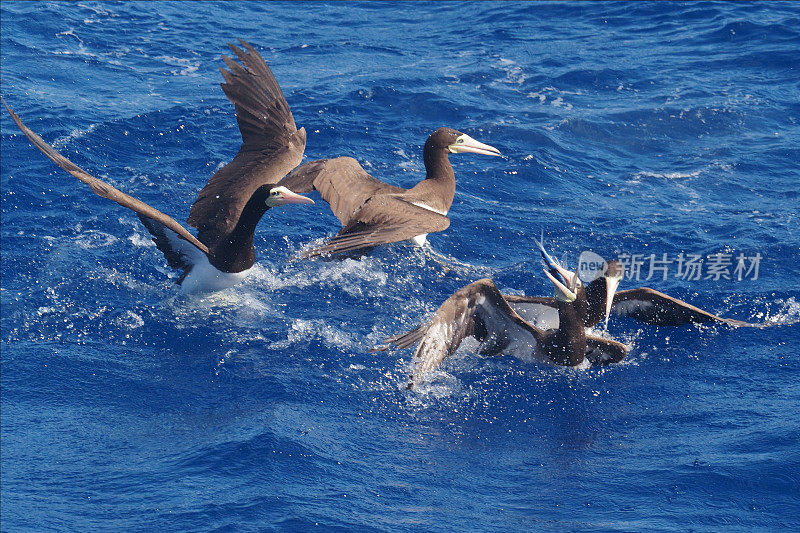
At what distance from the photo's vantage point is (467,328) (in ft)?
33.0

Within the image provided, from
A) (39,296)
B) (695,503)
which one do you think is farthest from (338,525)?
(39,296)

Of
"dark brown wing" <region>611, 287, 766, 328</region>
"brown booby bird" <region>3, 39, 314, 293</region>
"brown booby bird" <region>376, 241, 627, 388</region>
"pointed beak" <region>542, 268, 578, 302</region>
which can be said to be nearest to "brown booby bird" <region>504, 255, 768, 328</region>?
"dark brown wing" <region>611, 287, 766, 328</region>

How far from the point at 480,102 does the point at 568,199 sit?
13.0ft

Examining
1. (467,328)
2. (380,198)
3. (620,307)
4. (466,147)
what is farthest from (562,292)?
(466,147)

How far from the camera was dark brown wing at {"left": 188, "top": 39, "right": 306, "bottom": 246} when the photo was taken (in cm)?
1238

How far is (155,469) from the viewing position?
866 cm

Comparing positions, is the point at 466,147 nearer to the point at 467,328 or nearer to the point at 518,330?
the point at 518,330

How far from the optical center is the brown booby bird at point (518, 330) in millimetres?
9766

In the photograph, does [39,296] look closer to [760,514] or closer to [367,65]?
[760,514]

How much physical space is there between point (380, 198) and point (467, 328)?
110 inches

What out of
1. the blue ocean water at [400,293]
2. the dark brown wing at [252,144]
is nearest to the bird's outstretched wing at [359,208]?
the dark brown wing at [252,144]

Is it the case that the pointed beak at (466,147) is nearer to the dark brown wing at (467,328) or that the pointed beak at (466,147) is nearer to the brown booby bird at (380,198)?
the brown booby bird at (380,198)

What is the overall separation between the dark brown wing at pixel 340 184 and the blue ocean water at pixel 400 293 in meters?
0.84

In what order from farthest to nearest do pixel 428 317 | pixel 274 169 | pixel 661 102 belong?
pixel 661 102, pixel 274 169, pixel 428 317
